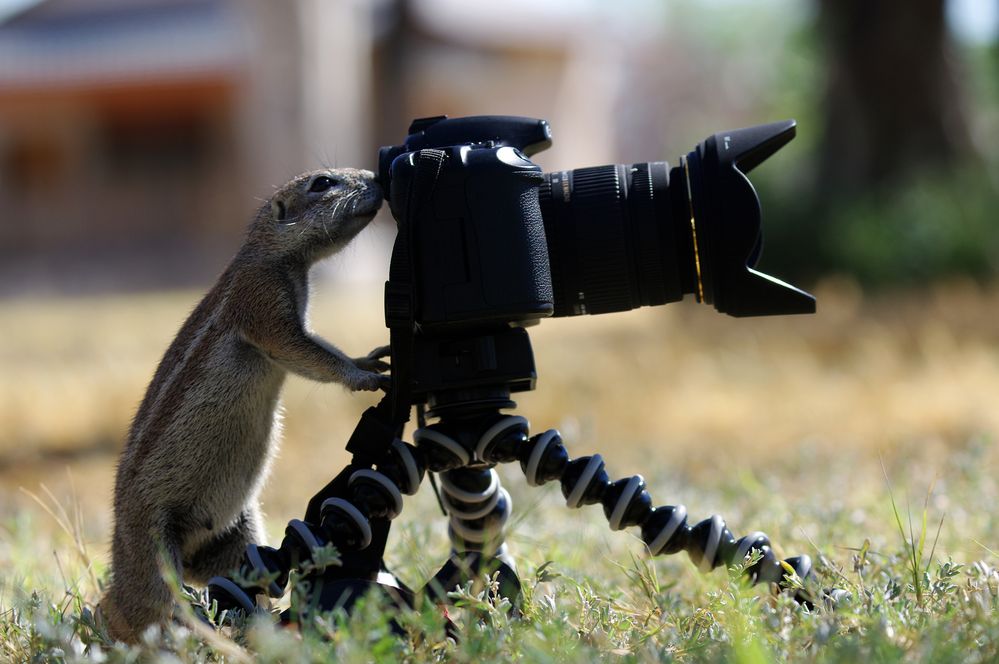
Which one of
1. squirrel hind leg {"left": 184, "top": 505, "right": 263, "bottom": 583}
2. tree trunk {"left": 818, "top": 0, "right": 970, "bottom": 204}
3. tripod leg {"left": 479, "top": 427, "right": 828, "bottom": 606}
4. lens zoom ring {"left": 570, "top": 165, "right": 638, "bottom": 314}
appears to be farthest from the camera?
tree trunk {"left": 818, "top": 0, "right": 970, "bottom": 204}

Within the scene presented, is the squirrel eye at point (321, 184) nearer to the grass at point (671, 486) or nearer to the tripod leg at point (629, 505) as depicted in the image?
the tripod leg at point (629, 505)

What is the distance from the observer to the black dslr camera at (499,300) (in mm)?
2441

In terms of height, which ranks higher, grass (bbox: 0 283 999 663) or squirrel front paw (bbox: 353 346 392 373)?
squirrel front paw (bbox: 353 346 392 373)

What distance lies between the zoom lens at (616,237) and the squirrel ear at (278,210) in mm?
667

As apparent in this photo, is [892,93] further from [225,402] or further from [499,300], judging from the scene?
[225,402]

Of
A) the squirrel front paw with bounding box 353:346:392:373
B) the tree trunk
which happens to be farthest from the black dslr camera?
the tree trunk

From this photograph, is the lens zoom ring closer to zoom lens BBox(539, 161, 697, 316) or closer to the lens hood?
zoom lens BBox(539, 161, 697, 316)

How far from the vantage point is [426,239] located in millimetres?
2459

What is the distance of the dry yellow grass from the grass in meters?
0.02

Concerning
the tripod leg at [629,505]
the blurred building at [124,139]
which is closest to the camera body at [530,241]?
the tripod leg at [629,505]

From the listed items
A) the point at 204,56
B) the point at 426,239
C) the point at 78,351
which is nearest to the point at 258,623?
the point at 426,239

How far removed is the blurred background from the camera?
19.5 feet

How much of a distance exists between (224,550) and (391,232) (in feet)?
55.9

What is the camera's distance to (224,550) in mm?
2812
